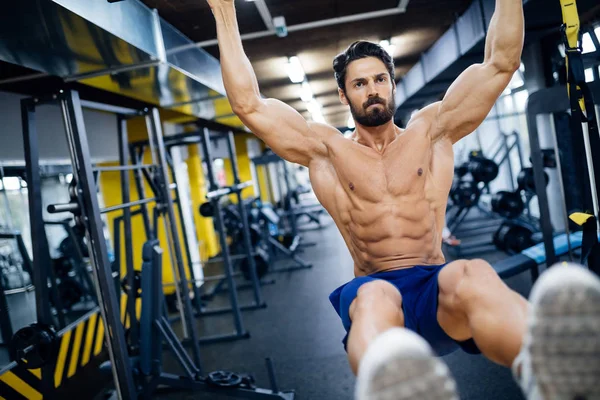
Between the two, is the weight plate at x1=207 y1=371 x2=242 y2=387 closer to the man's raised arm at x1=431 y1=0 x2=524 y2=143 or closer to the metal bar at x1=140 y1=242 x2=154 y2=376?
the metal bar at x1=140 y1=242 x2=154 y2=376

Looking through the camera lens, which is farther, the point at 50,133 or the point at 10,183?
the point at 50,133

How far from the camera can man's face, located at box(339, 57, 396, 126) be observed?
5.16ft

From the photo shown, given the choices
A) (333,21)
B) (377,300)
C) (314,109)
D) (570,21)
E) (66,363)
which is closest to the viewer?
(377,300)

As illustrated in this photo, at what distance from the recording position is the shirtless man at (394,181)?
113 cm

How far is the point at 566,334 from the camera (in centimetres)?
79

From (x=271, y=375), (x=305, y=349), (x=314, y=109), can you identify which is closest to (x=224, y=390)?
(x=271, y=375)

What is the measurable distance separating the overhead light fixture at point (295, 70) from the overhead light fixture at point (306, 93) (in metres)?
0.28

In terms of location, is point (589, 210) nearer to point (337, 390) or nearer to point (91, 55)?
point (337, 390)

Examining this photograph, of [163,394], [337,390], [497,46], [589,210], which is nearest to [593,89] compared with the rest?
[589,210]

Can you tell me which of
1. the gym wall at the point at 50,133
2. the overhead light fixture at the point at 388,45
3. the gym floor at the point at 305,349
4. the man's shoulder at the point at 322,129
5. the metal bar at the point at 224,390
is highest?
the overhead light fixture at the point at 388,45

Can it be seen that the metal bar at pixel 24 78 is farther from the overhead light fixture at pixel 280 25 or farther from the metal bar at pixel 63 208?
the overhead light fixture at pixel 280 25

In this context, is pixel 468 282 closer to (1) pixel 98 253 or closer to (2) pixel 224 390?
(1) pixel 98 253

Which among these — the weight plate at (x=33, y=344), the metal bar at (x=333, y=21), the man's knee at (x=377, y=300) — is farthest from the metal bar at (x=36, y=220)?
the man's knee at (x=377, y=300)

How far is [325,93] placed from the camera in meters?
6.57
